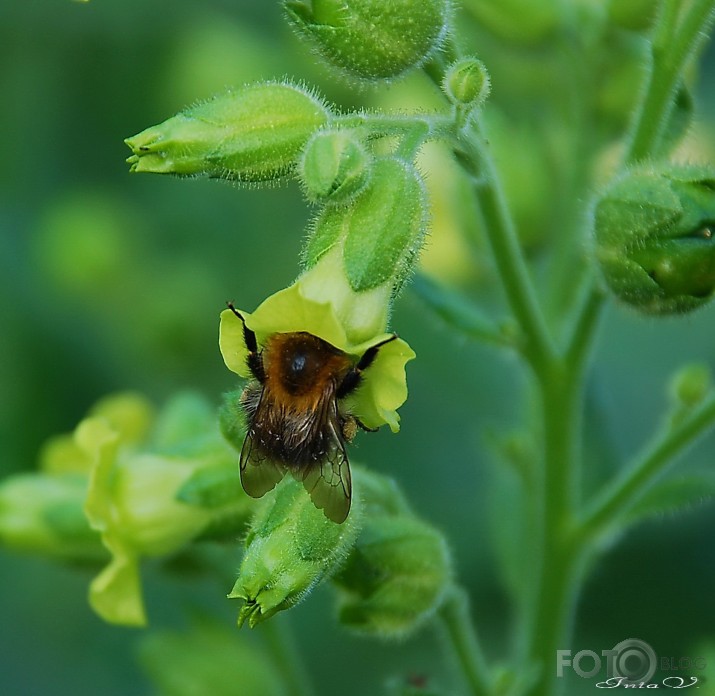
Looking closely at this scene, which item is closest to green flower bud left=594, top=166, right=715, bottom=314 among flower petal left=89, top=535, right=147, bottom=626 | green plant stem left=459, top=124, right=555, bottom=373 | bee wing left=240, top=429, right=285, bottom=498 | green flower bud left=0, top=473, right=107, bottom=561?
green plant stem left=459, top=124, right=555, bottom=373

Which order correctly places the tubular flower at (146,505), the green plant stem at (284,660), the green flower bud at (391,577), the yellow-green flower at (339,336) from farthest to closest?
the green plant stem at (284,660)
the tubular flower at (146,505)
the green flower bud at (391,577)
the yellow-green flower at (339,336)

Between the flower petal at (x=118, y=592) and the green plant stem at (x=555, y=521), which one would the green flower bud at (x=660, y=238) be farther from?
the flower petal at (x=118, y=592)

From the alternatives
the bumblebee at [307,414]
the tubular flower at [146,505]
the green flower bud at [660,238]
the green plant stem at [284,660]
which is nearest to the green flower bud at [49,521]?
the tubular flower at [146,505]

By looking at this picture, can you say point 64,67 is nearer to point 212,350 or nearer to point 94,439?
point 212,350

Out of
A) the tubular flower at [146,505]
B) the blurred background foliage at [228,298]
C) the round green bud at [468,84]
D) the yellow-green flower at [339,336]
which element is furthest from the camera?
the blurred background foliage at [228,298]

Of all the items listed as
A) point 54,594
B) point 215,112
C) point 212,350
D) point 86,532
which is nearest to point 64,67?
point 212,350

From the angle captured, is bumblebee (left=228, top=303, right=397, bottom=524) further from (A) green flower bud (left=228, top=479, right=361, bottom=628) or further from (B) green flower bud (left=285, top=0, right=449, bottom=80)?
(B) green flower bud (left=285, top=0, right=449, bottom=80)

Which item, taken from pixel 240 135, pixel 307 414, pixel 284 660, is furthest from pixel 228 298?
pixel 307 414
